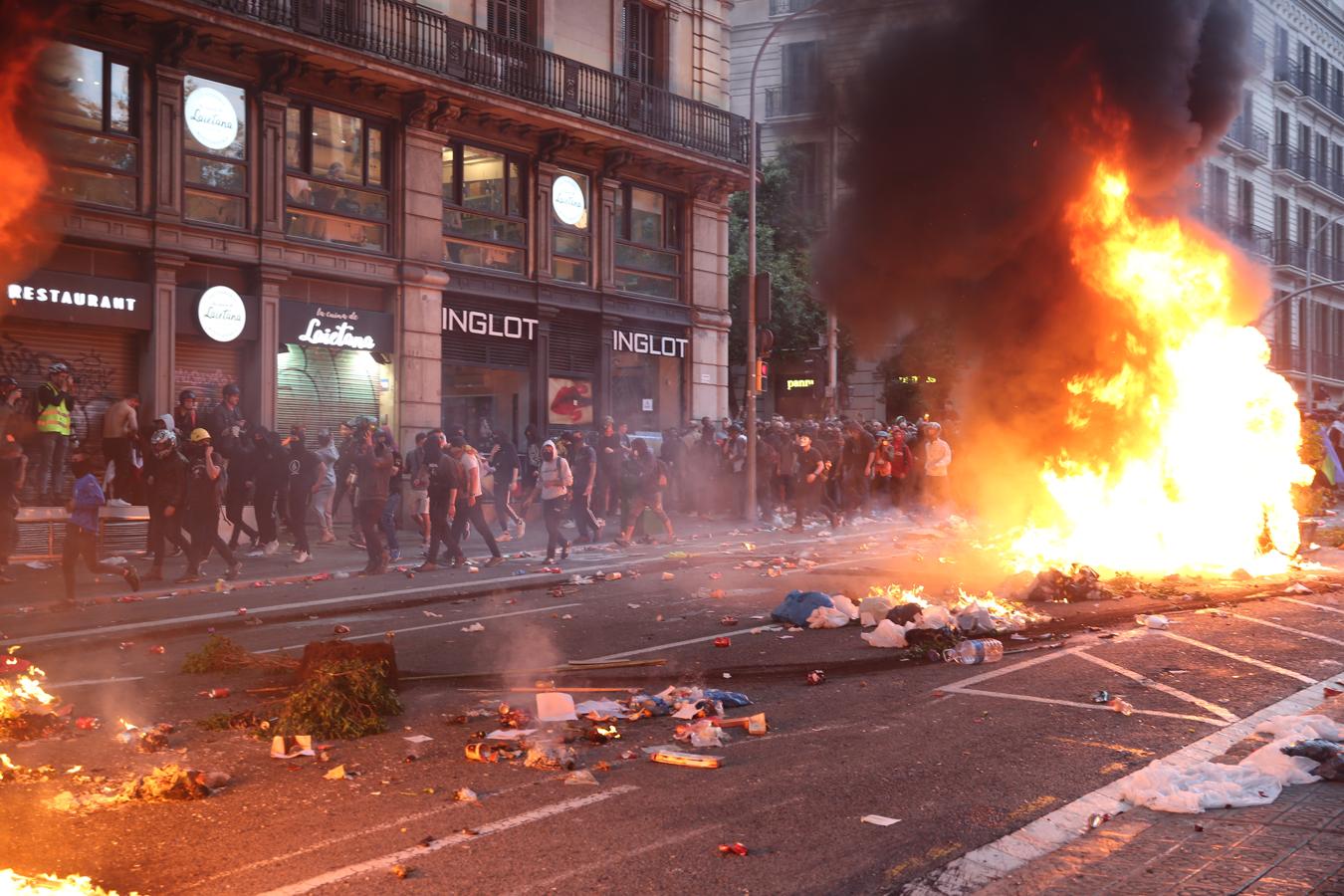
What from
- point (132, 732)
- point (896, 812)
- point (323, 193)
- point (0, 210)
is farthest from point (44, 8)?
point (323, 193)

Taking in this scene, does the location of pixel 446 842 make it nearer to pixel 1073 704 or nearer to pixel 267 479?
pixel 1073 704

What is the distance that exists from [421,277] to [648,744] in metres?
15.5

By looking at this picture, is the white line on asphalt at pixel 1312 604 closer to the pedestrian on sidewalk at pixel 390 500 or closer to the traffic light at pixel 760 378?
the pedestrian on sidewalk at pixel 390 500

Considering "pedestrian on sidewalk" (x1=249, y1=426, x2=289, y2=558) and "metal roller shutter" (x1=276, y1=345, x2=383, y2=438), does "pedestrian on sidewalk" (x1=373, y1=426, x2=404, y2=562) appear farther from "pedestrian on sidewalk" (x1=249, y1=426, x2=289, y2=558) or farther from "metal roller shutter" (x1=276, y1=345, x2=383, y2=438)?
"metal roller shutter" (x1=276, y1=345, x2=383, y2=438)

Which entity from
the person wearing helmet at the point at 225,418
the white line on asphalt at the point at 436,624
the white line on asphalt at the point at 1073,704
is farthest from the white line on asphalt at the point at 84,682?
the person wearing helmet at the point at 225,418

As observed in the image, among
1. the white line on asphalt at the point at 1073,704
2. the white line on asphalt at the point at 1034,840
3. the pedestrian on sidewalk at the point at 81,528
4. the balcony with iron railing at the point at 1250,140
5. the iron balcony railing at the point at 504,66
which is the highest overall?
the balcony with iron railing at the point at 1250,140

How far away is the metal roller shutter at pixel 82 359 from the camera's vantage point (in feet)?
51.4

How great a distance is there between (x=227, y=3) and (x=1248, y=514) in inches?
586

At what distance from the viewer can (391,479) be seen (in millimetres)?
14133

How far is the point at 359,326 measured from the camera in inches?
770

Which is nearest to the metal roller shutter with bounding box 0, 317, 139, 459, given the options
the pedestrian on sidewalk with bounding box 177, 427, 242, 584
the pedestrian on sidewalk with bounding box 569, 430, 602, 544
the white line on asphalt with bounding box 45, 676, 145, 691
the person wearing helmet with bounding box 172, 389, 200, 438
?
the person wearing helmet with bounding box 172, 389, 200, 438

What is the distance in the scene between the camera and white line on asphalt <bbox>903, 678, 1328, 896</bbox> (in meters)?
4.14

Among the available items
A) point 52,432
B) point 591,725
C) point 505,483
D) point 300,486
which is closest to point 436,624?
point 591,725

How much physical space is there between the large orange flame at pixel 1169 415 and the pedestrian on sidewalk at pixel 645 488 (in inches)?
238
